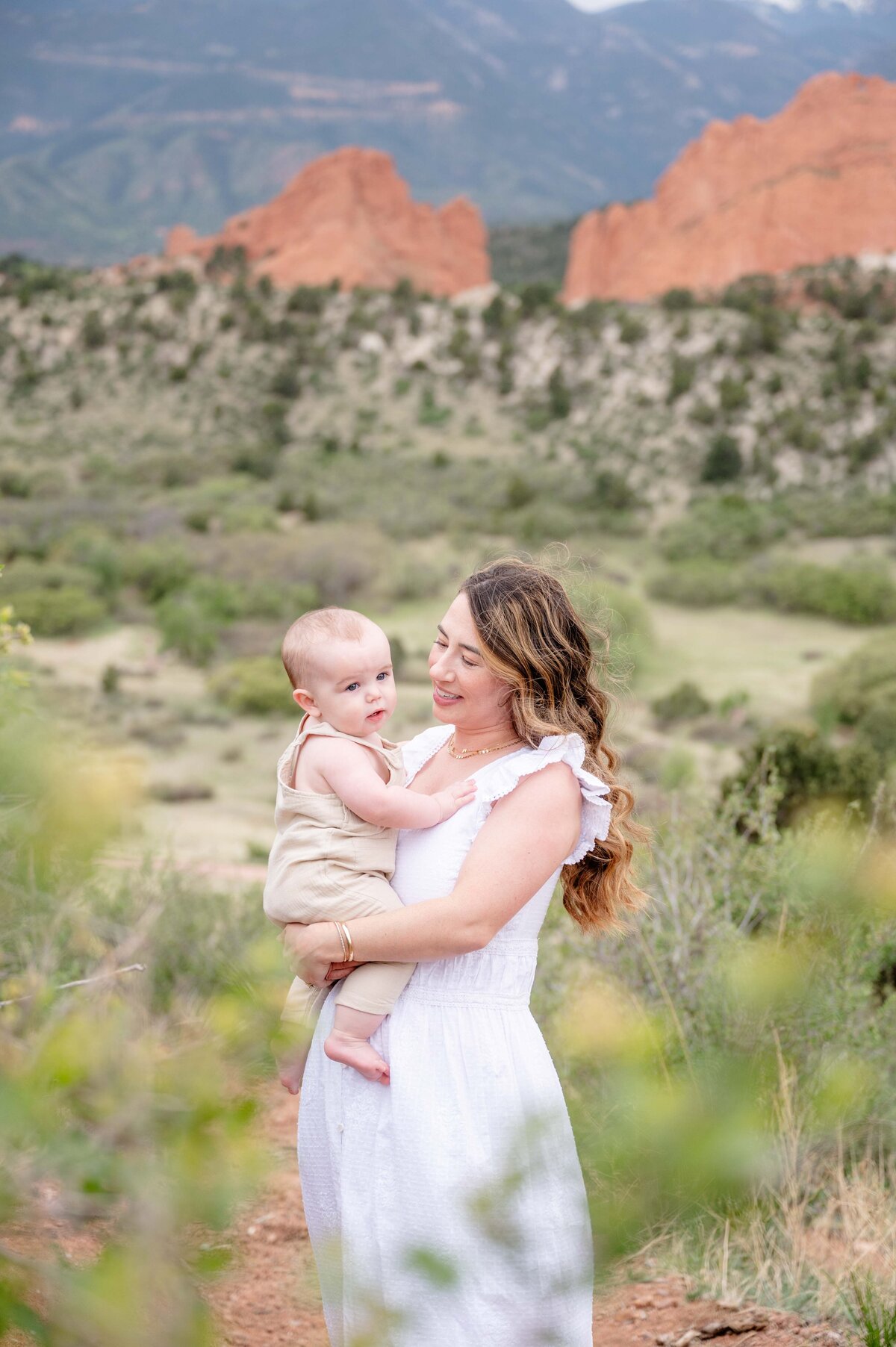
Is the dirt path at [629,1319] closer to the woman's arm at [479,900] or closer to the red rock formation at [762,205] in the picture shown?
the woman's arm at [479,900]

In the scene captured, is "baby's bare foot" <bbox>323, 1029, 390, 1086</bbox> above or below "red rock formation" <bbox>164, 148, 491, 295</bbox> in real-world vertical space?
Result: below

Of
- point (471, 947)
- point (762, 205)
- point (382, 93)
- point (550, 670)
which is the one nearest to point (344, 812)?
point (471, 947)

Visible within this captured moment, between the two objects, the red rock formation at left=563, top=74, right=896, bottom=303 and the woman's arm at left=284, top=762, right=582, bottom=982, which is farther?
the red rock formation at left=563, top=74, right=896, bottom=303

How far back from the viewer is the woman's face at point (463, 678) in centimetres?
213

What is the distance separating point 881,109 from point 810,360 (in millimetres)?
24408

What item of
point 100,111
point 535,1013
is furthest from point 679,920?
point 100,111

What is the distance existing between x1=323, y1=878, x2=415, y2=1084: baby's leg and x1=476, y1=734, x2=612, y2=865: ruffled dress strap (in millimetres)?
249

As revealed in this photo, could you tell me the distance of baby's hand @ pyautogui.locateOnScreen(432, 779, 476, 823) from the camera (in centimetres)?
208

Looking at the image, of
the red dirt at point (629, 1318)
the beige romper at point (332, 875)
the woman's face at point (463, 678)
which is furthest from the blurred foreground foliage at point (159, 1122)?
the red dirt at point (629, 1318)

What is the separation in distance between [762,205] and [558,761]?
50.8 m

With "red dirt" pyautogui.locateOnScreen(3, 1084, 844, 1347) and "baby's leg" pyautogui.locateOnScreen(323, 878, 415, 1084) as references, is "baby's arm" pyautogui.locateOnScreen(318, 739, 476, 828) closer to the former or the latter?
"baby's leg" pyautogui.locateOnScreen(323, 878, 415, 1084)

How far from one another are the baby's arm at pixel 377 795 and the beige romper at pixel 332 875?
4 centimetres

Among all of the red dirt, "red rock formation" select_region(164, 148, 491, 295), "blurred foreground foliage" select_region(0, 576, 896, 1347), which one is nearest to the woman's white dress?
"blurred foreground foliage" select_region(0, 576, 896, 1347)

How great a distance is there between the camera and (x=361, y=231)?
52219 millimetres
